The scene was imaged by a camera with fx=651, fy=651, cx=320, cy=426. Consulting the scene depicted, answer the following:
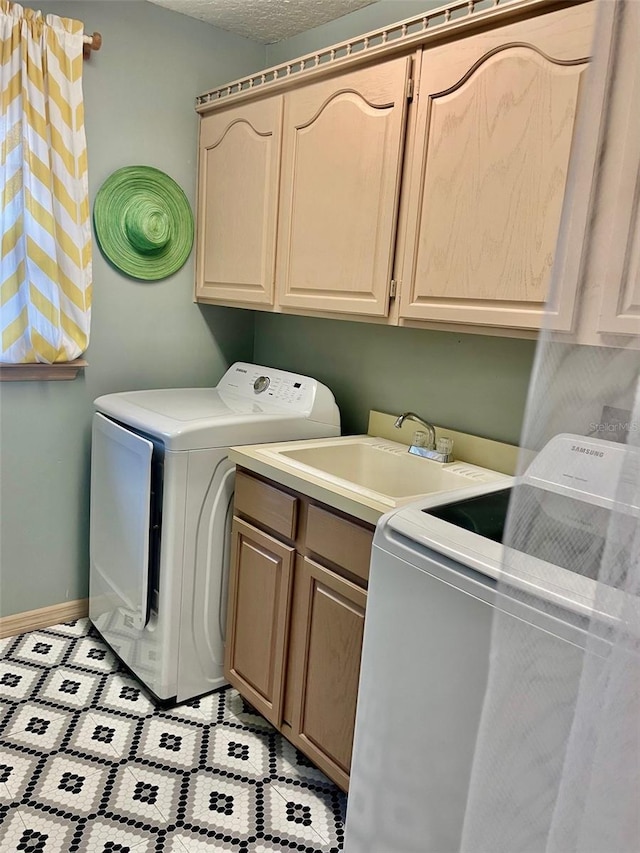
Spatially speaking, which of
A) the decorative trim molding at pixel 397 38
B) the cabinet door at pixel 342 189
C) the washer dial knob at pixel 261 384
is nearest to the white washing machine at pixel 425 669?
the cabinet door at pixel 342 189

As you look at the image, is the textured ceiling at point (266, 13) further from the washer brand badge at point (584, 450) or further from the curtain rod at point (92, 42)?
the washer brand badge at point (584, 450)

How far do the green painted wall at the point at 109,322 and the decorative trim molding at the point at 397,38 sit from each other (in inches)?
8.3

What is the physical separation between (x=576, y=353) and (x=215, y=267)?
2325mm

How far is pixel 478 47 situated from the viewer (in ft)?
5.30

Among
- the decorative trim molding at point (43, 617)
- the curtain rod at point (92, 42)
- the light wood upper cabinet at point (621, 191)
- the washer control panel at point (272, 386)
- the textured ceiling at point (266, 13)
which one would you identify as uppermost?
the textured ceiling at point (266, 13)

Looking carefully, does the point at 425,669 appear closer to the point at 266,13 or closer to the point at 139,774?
the point at 139,774

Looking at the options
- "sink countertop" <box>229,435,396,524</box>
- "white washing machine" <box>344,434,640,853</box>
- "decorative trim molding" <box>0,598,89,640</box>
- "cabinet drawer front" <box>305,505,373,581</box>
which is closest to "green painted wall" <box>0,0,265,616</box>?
"decorative trim molding" <box>0,598,89,640</box>

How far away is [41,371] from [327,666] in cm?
151

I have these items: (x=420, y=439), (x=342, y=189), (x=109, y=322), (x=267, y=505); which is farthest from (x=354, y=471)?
(x=109, y=322)

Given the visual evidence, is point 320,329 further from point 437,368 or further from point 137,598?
point 137,598

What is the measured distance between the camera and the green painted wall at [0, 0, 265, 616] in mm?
2432

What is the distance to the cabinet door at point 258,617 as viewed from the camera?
6.32ft

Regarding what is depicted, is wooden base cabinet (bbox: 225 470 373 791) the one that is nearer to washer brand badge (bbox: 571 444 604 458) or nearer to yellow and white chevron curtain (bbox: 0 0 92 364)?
yellow and white chevron curtain (bbox: 0 0 92 364)

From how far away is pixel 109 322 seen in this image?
8.48 ft
